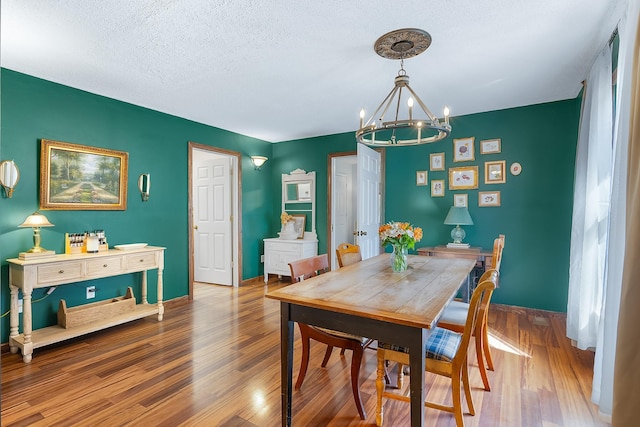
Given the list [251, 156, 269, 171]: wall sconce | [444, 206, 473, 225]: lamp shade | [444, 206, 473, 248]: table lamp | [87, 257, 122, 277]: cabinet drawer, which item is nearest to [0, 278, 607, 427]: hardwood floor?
[87, 257, 122, 277]: cabinet drawer

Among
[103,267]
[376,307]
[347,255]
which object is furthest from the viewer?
[103,267]

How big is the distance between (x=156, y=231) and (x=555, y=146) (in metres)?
4.72

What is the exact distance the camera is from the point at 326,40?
7.70ft

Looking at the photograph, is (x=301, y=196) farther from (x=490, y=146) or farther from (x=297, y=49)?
(x=297, y=49)

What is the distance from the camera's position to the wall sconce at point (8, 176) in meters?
2.72

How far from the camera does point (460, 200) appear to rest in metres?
4.19

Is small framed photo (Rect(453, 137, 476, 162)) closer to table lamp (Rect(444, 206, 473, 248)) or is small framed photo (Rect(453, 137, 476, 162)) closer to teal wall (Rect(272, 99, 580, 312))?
teal wall (Rect(272, 99, 580, 312))

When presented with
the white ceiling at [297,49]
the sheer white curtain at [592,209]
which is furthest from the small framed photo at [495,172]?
Result: the sheer white curtain at [592,209]

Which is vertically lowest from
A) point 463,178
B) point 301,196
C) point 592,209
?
point 592,209

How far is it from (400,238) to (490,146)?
Result: 8.06 feet

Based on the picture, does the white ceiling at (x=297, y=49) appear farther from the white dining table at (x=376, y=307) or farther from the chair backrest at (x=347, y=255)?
the white dining table at (x=376, y=307)

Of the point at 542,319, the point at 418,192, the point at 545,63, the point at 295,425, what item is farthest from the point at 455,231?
the point at 295,425

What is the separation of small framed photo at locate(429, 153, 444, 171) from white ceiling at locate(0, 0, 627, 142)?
73cm

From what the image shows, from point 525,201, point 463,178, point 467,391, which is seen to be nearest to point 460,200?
point 463,178
